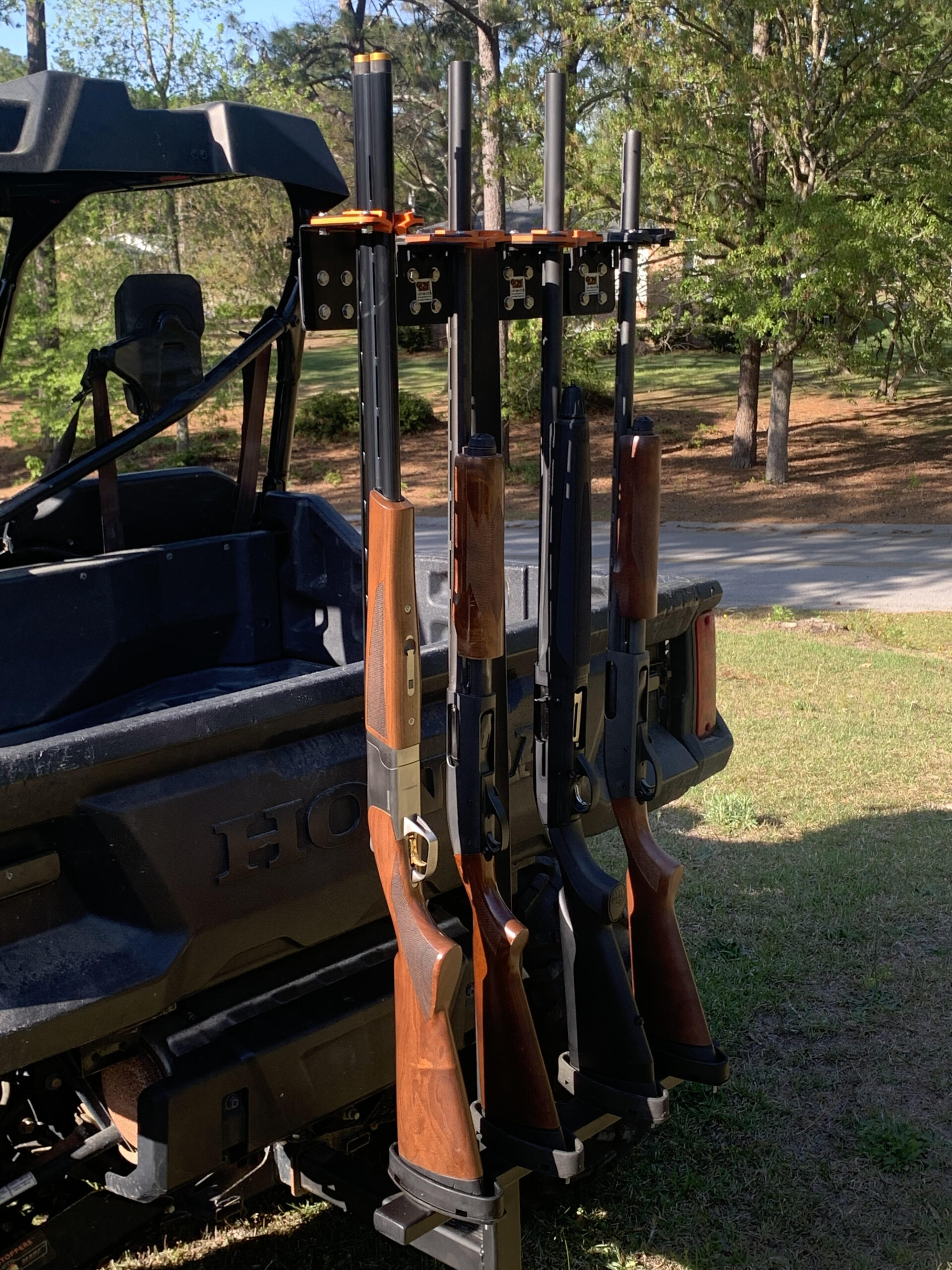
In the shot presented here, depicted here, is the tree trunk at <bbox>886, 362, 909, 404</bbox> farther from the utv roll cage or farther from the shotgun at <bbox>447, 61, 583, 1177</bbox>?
the shotgun at <bbox>447, 61, 583, 1177</bbox>

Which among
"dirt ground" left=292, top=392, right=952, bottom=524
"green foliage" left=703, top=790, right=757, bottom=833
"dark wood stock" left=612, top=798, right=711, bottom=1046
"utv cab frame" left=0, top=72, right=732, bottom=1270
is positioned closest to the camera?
"utv cab frame" left=0, top=72, right=732, bottom=1270

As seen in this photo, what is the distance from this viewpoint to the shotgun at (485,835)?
227 cm

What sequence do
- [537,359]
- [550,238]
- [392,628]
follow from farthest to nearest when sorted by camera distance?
[537,359] < [550,238] < [392,628]

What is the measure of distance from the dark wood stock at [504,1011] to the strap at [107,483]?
5.48ft

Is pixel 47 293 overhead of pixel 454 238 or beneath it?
overhead

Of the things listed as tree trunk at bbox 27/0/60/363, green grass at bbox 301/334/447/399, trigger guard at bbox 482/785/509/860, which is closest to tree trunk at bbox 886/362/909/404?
green grass at bbox 301/334/447/399

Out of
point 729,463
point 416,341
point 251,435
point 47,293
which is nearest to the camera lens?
point 251,435

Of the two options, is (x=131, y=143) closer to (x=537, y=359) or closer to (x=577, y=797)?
(x=577, y=797)

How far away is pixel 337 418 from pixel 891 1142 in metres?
19.7

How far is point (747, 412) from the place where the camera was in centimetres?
1905

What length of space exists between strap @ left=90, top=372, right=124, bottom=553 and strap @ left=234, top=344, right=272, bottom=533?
35 cm

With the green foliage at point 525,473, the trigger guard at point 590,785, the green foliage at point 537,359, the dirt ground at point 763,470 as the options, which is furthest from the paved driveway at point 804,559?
the trigger guard at point 590,785

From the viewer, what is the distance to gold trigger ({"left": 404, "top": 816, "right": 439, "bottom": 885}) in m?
2.14

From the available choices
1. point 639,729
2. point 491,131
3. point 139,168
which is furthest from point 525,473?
point 639,729
